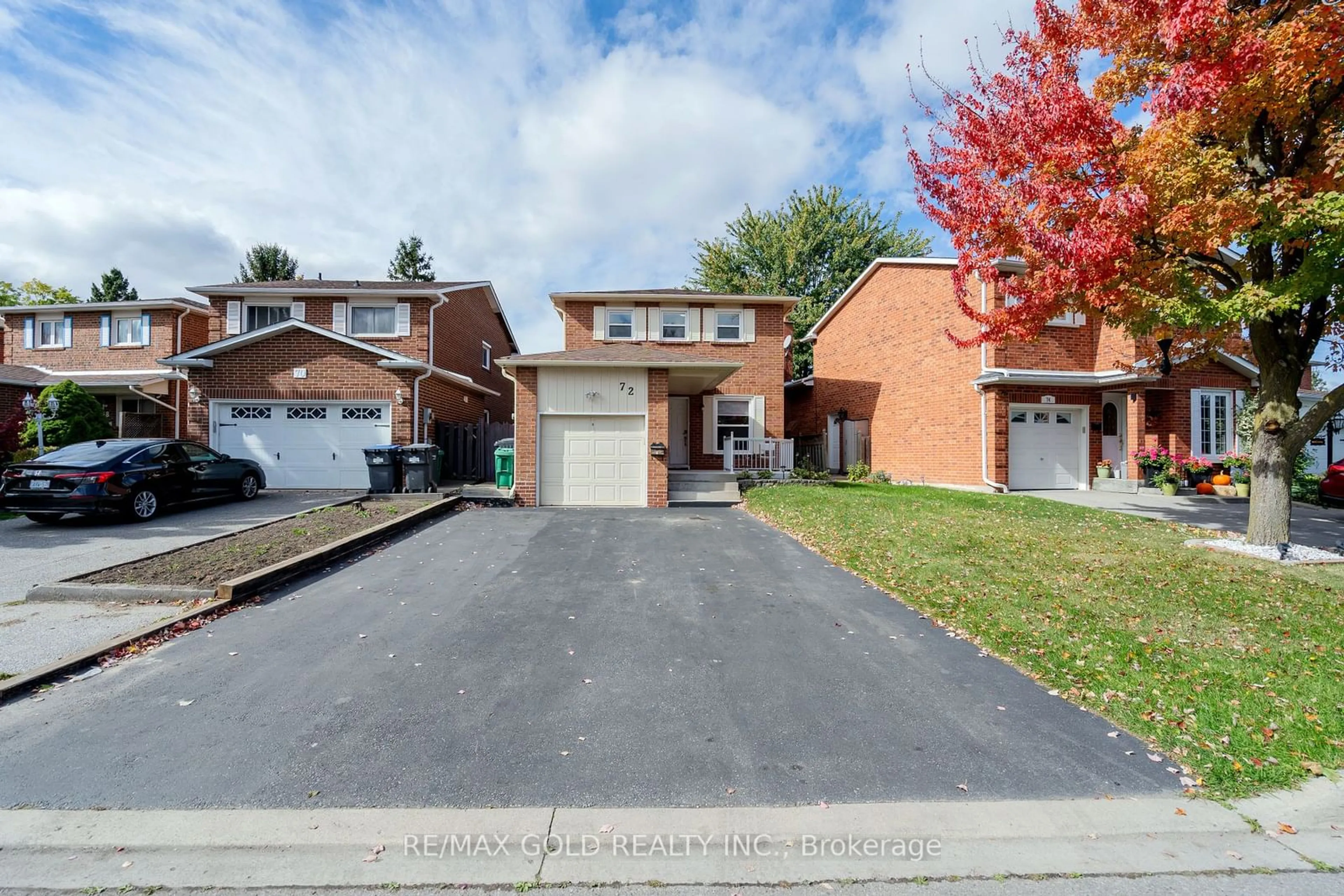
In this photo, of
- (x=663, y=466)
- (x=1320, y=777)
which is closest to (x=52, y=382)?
(x=663, y=466)

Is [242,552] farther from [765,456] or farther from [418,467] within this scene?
[765,456]

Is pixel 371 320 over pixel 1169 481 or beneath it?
over

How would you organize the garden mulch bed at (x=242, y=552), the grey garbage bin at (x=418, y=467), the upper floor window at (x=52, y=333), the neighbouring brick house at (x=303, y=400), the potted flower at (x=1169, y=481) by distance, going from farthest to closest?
1. the upper floor window at (x=52, y=333)
2. the neighbouring brick house at (x=303, y=400)
3. the potted flower at (x=1169, y=481)
4. the grey garbage bin at (x=418, y=467)
5. the garden mulch bed at (x=242, y=552)

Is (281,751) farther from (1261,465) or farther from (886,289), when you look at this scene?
(886,289)

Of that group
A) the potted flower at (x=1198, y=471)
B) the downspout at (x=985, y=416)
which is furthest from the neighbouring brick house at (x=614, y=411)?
the potted flower at (x=1198, y=471)

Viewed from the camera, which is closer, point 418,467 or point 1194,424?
point 418,467

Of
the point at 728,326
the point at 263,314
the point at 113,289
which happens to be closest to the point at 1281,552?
the point at 728,326

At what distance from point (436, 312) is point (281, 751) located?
16739 millimetres

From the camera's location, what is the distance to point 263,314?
1811 cm

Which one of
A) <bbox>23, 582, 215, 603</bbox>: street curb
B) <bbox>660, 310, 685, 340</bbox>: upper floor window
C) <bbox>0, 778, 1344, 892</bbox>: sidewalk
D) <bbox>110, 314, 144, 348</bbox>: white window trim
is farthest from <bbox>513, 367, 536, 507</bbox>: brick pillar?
<bbox>110, 314, 144, 348</bbox>: white window trim

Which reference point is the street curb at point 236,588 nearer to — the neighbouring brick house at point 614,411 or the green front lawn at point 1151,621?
the neighbouring brick house at point 614,411

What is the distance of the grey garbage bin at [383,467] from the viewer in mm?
12875

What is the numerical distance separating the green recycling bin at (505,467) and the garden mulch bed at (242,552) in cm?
307

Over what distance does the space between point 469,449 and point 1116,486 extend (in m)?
17.4
